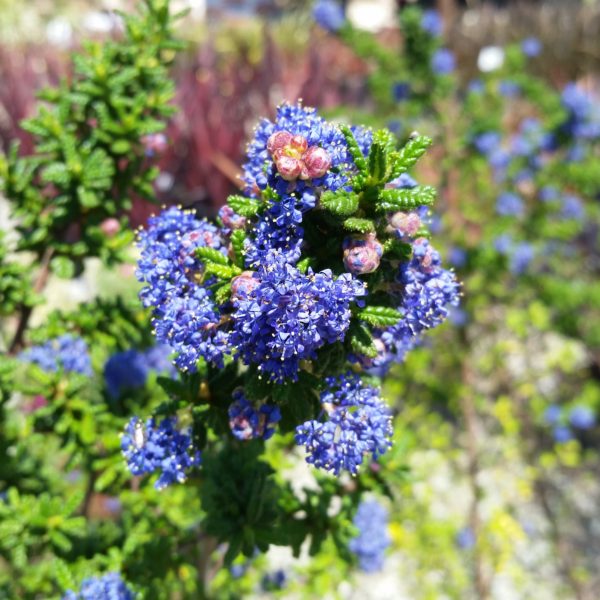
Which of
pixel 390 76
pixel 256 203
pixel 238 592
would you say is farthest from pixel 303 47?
pixel 256 203

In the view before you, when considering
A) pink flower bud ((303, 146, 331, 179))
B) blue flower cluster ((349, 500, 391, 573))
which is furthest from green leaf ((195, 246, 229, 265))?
blue flower cluster ((349, 500, 391, 573))

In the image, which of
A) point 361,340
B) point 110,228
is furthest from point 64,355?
point 361,340

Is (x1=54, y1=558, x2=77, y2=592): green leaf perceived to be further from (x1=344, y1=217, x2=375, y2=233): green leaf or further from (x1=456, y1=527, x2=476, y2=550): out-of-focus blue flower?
(x1=456, y1=527, x2=476, y2=550): out-of-focus blue flower

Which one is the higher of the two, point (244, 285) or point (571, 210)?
point (571, 210)

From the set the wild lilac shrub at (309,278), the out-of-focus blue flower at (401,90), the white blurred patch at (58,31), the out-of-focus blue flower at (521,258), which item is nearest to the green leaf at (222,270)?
the wild lilac shrub at (309,278)

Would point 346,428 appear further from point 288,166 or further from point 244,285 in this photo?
point 288,166

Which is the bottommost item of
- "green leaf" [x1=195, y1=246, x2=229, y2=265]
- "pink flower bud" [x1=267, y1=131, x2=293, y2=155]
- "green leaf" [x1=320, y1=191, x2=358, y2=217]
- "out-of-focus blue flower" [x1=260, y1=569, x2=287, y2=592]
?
"out-of-focus blue flower" [x1=260, y1=569, x2=287, y2=592]

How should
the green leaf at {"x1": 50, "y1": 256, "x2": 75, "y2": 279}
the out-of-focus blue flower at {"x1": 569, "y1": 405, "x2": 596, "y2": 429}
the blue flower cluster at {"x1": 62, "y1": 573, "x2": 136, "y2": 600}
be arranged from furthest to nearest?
1. the out-of-focus blue flower at {"x1": 569, "y1": 405, "x2": 596, "y2": 429}
2. the green leaf at {"x1": 50, "y1": 256, "x2": 75, "y2": 279}
3. the blue flower cluster at {"x1": 62, "y1": 573, "x2": 136, "y2": 600}
